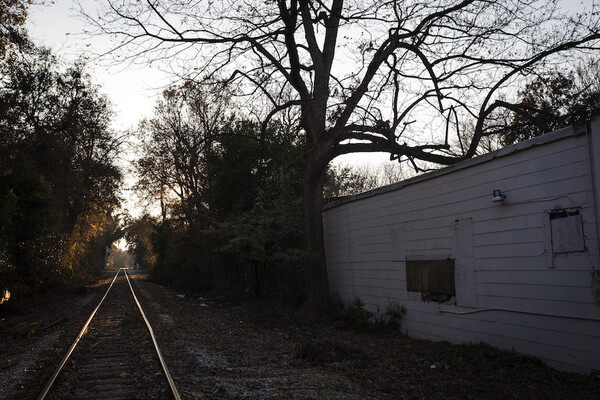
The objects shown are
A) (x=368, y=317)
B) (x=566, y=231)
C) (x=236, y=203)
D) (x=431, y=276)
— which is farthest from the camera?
(x=236, y=203)

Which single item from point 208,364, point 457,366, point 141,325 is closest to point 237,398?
point 208,364

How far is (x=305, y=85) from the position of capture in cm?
1427

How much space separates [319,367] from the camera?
25.4ft

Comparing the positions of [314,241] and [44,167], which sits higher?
[44,167]

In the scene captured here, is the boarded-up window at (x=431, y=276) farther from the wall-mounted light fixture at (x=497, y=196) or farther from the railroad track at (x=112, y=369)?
the railroad track at (x=112, y=369)

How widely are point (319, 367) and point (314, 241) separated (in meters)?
6.65

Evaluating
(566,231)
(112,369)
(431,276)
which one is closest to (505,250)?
(566,231)

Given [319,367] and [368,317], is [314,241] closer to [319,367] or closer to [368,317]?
[368,317]

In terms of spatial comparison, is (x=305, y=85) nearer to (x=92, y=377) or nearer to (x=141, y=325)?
(x=141, y=325)

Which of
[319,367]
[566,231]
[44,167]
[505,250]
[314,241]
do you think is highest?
[44,167]

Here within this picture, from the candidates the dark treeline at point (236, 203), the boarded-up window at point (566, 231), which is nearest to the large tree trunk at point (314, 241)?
the dark treeline at point (236, 203)

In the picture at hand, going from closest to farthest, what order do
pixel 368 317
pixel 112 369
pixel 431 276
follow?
pixel 112 369 → pixel 431 276 → pixel 368 317

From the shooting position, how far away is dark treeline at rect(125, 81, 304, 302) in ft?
50.3

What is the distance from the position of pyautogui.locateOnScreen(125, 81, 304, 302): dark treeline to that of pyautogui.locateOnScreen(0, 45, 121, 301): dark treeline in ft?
15.5
